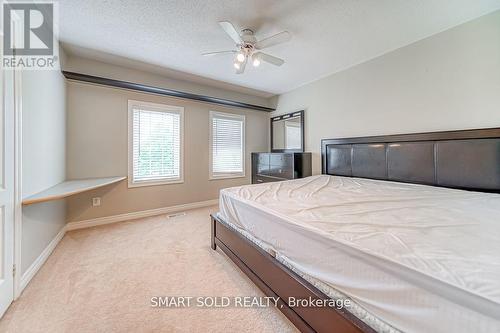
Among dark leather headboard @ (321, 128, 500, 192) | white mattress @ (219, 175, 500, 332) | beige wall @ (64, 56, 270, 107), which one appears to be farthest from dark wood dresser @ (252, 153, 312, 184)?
white mattress @ (219, 175, 500, 332)

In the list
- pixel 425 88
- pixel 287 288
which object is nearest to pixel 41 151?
pixel 287 288

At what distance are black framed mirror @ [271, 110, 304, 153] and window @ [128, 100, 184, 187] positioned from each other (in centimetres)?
225

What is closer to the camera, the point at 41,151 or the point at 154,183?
the point at 41,151

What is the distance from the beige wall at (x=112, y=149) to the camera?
290 cm

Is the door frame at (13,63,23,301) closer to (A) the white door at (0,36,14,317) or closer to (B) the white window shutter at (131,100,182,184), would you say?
(A) the white door at (0,36,14,317)

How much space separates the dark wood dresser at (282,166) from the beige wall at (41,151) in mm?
3330

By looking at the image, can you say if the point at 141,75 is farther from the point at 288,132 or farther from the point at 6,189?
the point at 288,132

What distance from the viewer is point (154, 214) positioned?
3557mm

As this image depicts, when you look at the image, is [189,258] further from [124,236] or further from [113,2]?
[113,2]

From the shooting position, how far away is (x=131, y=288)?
1648 mm

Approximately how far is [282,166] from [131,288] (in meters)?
2.97

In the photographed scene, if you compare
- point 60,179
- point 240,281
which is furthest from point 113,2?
point 240,281

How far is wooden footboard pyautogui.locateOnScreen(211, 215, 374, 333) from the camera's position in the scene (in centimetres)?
93

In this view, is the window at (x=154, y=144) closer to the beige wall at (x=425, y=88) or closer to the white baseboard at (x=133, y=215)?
the white baseboard at (x=133, y=215)
